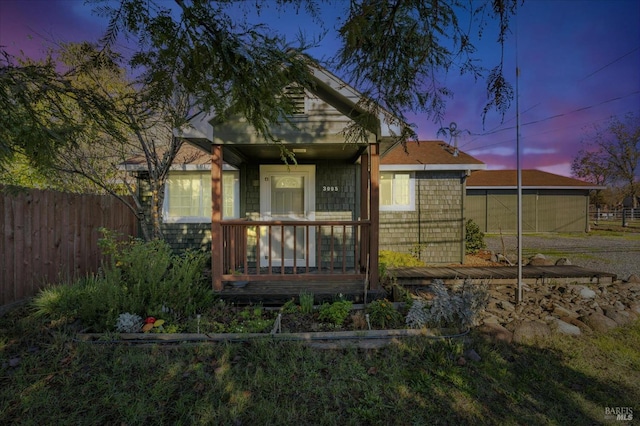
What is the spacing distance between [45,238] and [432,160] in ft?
28.8

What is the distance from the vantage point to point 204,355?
3.22 m

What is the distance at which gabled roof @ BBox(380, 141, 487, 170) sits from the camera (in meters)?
8.55

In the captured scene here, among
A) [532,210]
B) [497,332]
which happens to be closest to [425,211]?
[497,332]

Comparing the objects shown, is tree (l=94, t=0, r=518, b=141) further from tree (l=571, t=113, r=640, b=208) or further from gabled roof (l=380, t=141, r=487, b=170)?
tree (l=571, t=113, r=640, b=208)

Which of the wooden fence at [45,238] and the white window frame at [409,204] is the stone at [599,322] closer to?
the white window frame at [409,204]

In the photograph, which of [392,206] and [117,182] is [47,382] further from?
[392,206]

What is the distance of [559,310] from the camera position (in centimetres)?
473

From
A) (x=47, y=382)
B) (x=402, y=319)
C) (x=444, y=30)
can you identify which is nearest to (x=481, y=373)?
(x=402, y=319)

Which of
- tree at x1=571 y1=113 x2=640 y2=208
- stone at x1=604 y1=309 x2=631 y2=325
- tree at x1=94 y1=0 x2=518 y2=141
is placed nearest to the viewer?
tree at x1=94 y1=0 x2=518 y2=141

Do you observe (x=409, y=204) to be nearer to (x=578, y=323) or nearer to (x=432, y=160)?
(x=432, y=160)

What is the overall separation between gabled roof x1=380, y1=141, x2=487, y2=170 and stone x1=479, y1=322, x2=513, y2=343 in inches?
188

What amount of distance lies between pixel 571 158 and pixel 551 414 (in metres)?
30.7

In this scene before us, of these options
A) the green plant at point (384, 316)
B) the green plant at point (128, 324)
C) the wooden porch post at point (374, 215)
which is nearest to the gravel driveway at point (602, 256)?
the wooden porch post at point (374, 215)

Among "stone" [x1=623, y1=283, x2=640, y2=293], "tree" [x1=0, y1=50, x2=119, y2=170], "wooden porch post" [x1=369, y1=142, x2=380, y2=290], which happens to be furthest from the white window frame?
"tree" [x1=0, y1=50, x2=119, y2=170]
